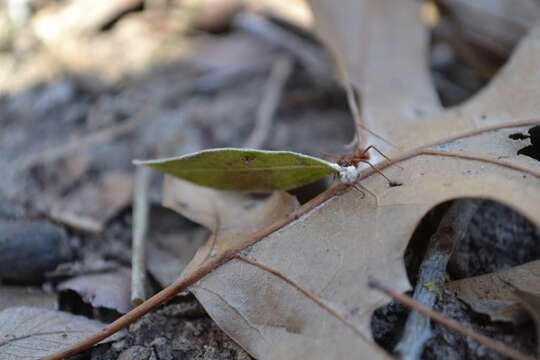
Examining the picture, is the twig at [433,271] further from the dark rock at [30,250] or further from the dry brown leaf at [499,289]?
the dark rock at [30,250]

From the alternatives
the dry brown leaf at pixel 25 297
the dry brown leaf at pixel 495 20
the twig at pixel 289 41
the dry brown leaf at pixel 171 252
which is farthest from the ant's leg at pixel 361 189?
the twig at pixel 289 41

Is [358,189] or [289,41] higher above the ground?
[289,41]

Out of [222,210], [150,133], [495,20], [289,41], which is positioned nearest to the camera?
[222,210]

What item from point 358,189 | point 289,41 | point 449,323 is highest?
point 289,41

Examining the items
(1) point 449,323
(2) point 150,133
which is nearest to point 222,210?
(1) point 449,323

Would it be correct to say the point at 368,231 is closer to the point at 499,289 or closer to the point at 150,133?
the point at 499,289

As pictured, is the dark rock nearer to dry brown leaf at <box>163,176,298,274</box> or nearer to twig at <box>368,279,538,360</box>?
dry brown leaf at <box>163,176,298,274</box>
